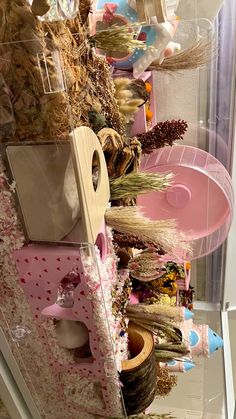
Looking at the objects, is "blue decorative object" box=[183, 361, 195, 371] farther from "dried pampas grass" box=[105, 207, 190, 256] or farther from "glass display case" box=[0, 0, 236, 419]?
"dried pampas grass" box=[105, 207, 190, 256]

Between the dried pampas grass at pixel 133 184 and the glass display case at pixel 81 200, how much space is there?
43 mm

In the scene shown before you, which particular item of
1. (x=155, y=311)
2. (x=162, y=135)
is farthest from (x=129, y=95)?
(x=155, y=311)

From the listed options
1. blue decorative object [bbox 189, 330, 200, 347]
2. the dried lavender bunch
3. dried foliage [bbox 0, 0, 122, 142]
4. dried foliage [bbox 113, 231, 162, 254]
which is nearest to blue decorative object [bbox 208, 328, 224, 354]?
blue decorative object [bbox 189, 330, 200, 347]

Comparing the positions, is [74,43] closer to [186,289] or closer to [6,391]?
[6,391]

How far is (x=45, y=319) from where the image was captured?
62cm

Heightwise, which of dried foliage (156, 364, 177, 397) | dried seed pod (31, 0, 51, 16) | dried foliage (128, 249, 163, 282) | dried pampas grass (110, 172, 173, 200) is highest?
dried seed pod (31, 0, 51, 16)

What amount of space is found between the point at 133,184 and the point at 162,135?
0.11 m

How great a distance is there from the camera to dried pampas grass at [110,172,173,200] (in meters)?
0.62

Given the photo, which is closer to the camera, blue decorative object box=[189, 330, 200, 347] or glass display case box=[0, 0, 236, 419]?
glass display case box=[0, 0, 236, 419]

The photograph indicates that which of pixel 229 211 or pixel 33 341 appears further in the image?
pixel 229 211

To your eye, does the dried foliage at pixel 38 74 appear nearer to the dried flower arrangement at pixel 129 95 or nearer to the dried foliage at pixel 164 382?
the dried flower arrangement at pixel 129 95

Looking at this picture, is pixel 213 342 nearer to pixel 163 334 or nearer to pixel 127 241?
pixel 163 334

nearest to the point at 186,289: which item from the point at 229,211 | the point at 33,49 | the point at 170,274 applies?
the point at 170,274

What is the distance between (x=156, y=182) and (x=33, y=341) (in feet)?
0.91
